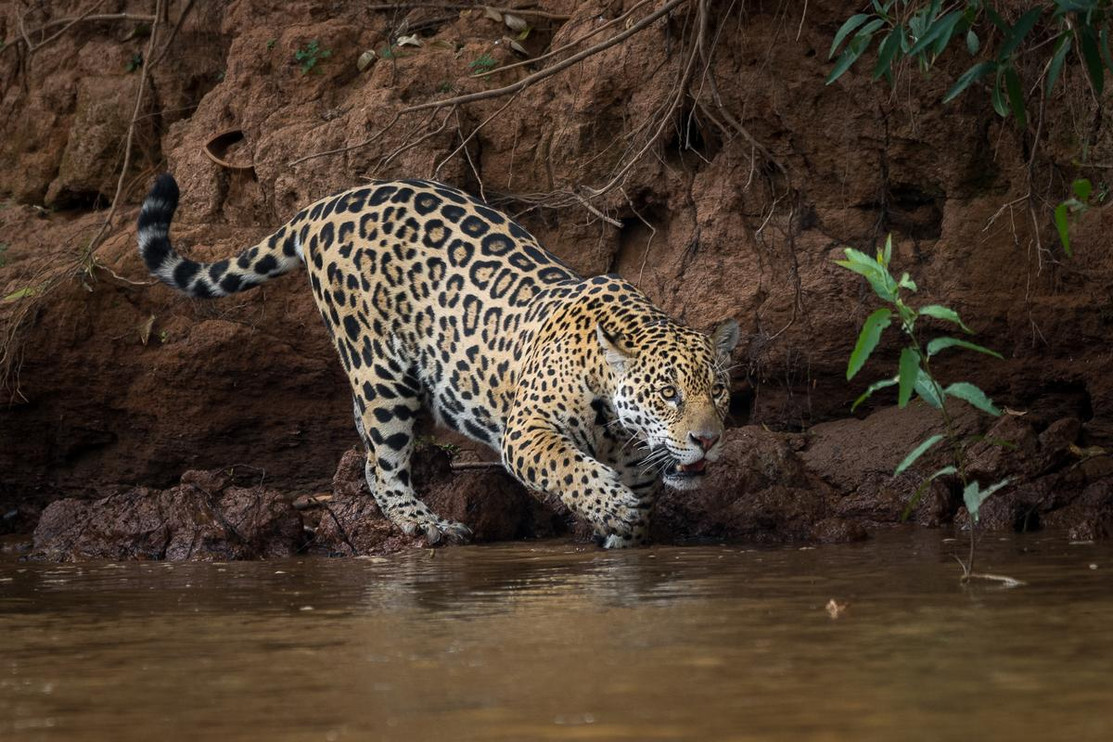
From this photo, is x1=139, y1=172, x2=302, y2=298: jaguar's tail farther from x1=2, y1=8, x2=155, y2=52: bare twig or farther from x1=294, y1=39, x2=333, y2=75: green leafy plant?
x1=2, y1=8, x2=155, y2=52: bare twig

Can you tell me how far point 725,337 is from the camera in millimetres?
7211

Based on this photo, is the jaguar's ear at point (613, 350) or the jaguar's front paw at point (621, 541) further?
the jaguar's ear at point (613, 350)

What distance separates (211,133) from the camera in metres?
9.88

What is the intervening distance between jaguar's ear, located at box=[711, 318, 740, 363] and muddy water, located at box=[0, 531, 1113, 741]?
1.74m

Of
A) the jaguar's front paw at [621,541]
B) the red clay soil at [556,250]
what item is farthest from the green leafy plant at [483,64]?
the jaguar's front paw at [621,541]

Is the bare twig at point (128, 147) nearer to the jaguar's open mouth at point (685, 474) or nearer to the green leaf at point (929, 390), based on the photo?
the jaguar's open mouth at point (685, 474)

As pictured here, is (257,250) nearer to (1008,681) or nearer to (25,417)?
(25,417)

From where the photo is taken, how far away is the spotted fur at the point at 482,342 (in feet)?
22.7

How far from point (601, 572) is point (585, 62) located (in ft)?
13.7

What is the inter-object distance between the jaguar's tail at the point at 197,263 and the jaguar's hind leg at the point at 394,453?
0.89m

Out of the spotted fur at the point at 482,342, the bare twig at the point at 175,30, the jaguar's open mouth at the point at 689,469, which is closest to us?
the jaguar's open mouth at the point at 689,469

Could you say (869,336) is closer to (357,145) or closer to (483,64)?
(357,145)

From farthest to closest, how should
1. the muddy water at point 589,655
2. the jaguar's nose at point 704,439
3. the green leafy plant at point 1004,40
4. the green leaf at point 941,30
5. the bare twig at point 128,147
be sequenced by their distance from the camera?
1. the bare twig at point 128,147
2. the jaguar's nose at point 704,439
3. the green leaf at point 941,30
4. the green leafy plant at point 1004,40
5. the muddy water at point 589,655

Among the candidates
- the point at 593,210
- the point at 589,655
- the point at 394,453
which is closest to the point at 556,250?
the point at 593,210
